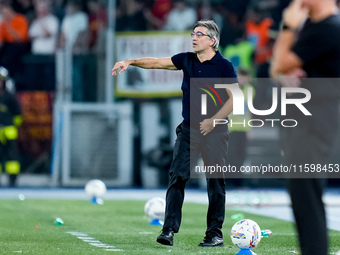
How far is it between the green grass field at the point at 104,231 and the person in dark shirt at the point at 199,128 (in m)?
0.33

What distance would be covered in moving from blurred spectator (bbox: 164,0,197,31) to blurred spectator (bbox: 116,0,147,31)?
545 mm

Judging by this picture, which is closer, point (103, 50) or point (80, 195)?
point (80, 195)

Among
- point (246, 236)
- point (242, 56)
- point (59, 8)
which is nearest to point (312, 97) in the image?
point (246, 236)

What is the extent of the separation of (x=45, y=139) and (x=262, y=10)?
5350mm

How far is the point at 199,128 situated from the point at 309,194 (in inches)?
107

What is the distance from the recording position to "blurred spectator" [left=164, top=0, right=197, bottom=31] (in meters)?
18.3

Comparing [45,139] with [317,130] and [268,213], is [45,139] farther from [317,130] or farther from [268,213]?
[317,130]

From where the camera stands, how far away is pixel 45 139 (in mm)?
18344

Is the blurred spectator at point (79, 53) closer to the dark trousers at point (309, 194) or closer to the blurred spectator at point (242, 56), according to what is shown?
the blurred spectator at point (242, 56)

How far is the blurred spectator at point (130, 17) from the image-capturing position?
59.4 ft

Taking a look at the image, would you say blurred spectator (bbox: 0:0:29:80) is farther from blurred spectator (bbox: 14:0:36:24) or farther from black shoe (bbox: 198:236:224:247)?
black shoe (bbox: 198:236:224:247)

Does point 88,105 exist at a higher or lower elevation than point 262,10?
lower

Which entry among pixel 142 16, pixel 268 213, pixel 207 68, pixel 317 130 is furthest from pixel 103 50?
pixel 317 130

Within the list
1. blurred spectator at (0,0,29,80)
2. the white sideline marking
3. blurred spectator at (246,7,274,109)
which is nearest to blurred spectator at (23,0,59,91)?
blurred spectator at (0,0,29,80)
